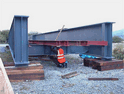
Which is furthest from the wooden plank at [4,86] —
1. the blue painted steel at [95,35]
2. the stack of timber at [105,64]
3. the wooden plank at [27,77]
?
the blue painted steel at [95,35]

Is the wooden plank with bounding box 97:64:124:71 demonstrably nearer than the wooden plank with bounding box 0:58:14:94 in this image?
No

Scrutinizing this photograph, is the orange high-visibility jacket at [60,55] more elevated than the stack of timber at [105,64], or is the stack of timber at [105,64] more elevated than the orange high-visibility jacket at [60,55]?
the orange high-visibility jacket at [60,55]

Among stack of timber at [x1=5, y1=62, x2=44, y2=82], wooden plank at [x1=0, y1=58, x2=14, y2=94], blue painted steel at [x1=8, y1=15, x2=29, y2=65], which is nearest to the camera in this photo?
wooden plank at [x1=0, y1=58, x2=14, y2=94]

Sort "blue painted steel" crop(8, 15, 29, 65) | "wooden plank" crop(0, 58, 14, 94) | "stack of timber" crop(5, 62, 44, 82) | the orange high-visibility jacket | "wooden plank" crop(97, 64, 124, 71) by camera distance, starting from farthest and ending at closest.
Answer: the orange high-visibility jacket → "wooden plank" crop(97, 64, 124, 71) → "blue painted steel" crop(8, 15, 29, 65) → "stack of timber" crop(5, 62, 44, 82) → "wooden plank" crop(0, 58, 14, 94)

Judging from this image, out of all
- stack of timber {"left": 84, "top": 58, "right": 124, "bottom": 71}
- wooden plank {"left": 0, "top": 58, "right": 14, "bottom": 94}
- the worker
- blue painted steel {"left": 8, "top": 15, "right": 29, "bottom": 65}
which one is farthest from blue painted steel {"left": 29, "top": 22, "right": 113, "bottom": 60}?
wooden plank {"left": 0, "top": 58, "right": 14, "bottom": 94}

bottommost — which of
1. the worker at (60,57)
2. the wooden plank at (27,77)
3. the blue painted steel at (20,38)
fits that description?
the wooden plank at (27,77)

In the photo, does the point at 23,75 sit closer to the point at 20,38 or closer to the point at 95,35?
the point at 20,38

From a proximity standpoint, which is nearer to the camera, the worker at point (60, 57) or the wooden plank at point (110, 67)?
the wooden plank at point (110, 67)

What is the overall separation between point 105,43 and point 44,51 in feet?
15.6

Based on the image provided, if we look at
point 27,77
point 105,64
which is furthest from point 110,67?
point 27,77

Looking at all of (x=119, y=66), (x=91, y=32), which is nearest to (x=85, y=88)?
(x=119, y=66)

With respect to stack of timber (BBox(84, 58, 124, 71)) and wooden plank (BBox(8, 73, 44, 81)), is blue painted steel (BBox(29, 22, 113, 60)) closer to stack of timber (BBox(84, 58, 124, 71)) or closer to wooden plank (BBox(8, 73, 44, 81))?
stack of timber (BBox(84, 58, 124, 71))

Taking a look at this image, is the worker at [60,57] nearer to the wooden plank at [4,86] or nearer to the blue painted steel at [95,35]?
the blue painted steel at [95,35]

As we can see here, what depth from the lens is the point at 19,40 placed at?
5.59m
